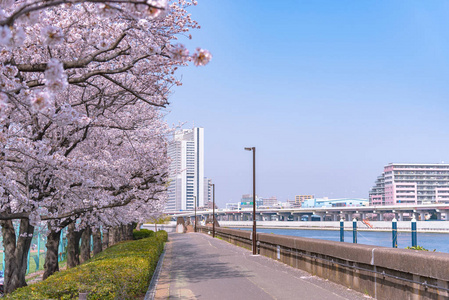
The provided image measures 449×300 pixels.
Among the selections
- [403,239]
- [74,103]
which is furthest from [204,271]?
[403,239]

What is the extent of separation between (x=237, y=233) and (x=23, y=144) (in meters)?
31.0

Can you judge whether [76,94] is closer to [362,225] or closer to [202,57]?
[202,57]

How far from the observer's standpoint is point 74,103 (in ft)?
43.7

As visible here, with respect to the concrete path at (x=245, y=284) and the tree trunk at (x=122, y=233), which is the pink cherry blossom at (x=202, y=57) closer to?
the concrete path at (x=245, y=284)

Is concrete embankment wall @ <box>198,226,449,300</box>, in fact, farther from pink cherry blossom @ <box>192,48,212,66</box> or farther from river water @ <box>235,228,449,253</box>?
river water @ <box>235,228,449,253</box>

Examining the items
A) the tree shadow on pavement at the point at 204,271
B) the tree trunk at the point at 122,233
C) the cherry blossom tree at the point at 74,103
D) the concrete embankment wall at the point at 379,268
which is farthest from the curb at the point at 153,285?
the tree trunk at the point at 122,233

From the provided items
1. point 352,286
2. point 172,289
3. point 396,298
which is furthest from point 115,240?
point 396,298

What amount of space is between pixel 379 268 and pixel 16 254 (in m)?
12.9

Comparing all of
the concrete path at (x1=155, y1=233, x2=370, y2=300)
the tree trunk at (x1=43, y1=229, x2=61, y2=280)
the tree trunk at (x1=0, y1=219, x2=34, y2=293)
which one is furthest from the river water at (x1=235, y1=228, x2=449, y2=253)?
the tree trunk at (x1=0, y1=219, x2=34, y2=293)

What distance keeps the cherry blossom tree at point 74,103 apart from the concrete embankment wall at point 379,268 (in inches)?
262

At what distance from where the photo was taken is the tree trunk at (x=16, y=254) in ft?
53.1

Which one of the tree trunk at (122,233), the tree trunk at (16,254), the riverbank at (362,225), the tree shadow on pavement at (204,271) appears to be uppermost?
the tree trunk at (16,254)

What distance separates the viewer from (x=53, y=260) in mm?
21031

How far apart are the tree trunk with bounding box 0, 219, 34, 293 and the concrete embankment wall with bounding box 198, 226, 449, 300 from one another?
1055cm
